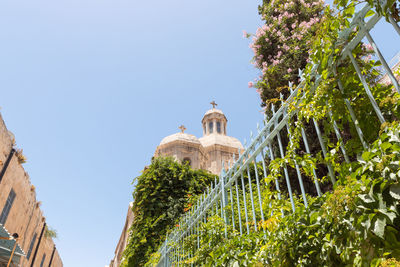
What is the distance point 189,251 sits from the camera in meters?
4.30

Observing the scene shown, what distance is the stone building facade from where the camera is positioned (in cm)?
1303

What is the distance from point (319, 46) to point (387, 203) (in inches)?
46.4

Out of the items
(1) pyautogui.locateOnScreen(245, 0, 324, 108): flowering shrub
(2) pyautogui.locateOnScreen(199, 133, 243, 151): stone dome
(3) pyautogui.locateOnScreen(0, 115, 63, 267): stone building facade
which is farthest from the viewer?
(2) pyautogui.locateOnScreen(199, 133, 243, 151): stone dome

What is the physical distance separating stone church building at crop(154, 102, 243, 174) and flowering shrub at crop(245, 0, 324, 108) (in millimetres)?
11734

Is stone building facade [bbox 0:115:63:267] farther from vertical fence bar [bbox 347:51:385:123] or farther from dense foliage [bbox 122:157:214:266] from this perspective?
vertical fence bar [bbox 347:51:385:123]

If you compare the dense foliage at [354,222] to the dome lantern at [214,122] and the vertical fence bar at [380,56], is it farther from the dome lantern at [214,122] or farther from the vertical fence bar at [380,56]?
the dome lantern at [214,122]

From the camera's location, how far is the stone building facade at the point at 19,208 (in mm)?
13031

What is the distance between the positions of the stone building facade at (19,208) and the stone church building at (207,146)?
9.14 metres

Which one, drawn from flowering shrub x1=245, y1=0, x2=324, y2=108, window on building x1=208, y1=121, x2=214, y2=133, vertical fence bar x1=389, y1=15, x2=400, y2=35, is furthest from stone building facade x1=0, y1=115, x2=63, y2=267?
window on building x1=208, y1=121, x2=214, y2=133

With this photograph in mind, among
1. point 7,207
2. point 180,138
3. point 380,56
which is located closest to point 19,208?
point 7,207

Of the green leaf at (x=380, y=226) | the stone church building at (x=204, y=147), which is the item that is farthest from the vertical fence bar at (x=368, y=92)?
the stone church building at (x=204, y=147)

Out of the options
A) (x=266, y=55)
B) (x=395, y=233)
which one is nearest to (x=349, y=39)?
(x=395, y=233)

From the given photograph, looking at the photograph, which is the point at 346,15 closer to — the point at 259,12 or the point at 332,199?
the point at 332,199

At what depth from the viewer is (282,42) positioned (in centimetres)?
712
